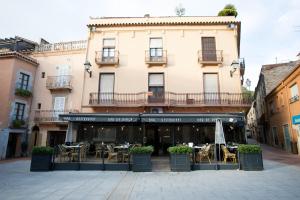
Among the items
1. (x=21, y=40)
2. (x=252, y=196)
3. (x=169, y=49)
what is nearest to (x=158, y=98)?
(x=169, y=49)

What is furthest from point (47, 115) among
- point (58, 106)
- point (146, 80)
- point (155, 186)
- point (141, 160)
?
point (155, 186)

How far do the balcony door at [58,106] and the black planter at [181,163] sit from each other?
11926 millimetres

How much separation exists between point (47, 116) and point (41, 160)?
9.10 m

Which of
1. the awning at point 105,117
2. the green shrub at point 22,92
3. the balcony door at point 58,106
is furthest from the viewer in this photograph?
the green shrub at point 22,92

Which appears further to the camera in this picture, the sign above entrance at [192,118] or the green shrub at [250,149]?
the sign above entrance at [192,118]

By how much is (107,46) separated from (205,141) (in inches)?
430

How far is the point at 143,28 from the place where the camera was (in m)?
17.5

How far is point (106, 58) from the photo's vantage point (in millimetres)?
16984

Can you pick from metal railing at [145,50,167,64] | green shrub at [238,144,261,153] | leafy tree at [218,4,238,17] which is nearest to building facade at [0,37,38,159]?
metal railing at [145,50,167,64]

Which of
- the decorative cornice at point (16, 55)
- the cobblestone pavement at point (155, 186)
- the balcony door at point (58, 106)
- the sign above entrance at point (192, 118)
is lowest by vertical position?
the cobblestone pavement at point (155, 186)

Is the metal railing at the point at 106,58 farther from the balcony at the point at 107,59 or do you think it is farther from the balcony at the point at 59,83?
the balcony at the point at 59,83

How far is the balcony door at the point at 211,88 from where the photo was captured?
15.4m

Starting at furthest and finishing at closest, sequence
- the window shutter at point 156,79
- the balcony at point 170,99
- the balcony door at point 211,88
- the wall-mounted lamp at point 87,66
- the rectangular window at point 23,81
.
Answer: the rectangular window at point 23,81, the window shutter at point 156,79, the wall-mounted lamp at point 87,66, the balcony door at point 211,88, the balcony at point 170,99

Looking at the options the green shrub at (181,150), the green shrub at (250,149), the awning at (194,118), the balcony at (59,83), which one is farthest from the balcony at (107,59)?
the green shrub at (250,149)
